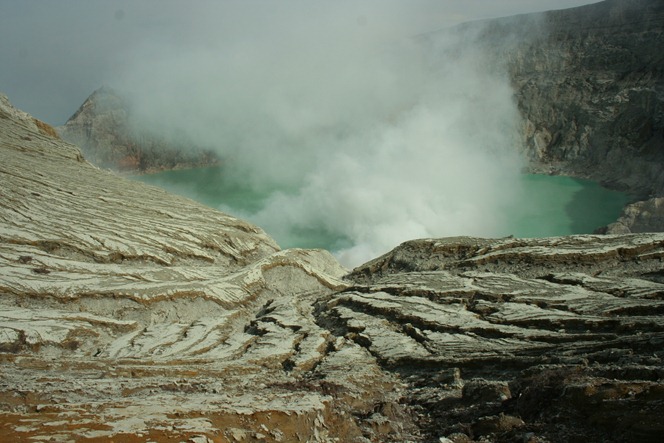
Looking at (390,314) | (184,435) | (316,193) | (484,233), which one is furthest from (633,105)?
(184,435)

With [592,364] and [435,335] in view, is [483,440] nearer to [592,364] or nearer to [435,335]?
[592,364]

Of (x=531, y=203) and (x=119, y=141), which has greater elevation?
(x=119, y=141)

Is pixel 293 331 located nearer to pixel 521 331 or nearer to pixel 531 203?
pixel 521 331

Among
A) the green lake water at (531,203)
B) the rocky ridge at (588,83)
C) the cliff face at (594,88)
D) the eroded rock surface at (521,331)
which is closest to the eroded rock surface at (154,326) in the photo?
the eroded rock surface at (521,331)

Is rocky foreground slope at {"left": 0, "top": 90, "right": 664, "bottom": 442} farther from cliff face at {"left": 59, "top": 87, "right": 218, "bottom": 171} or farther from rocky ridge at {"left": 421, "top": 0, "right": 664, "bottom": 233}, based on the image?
A: cliff face at {"left": 59, "top": 87, "right": 218, "bottom": 171}

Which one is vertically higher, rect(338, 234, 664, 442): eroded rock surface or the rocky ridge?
the rocky ridge

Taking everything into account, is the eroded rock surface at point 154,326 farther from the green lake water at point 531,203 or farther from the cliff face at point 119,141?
the cliff face at point 119,141

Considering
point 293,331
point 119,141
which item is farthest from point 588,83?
point 293,331

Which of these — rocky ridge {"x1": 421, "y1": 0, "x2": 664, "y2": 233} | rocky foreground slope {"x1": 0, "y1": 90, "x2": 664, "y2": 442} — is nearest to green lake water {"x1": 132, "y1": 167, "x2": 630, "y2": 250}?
rocky ridge {"x1": 421, "y1": 0, "x2": 664, "y2": 233}
